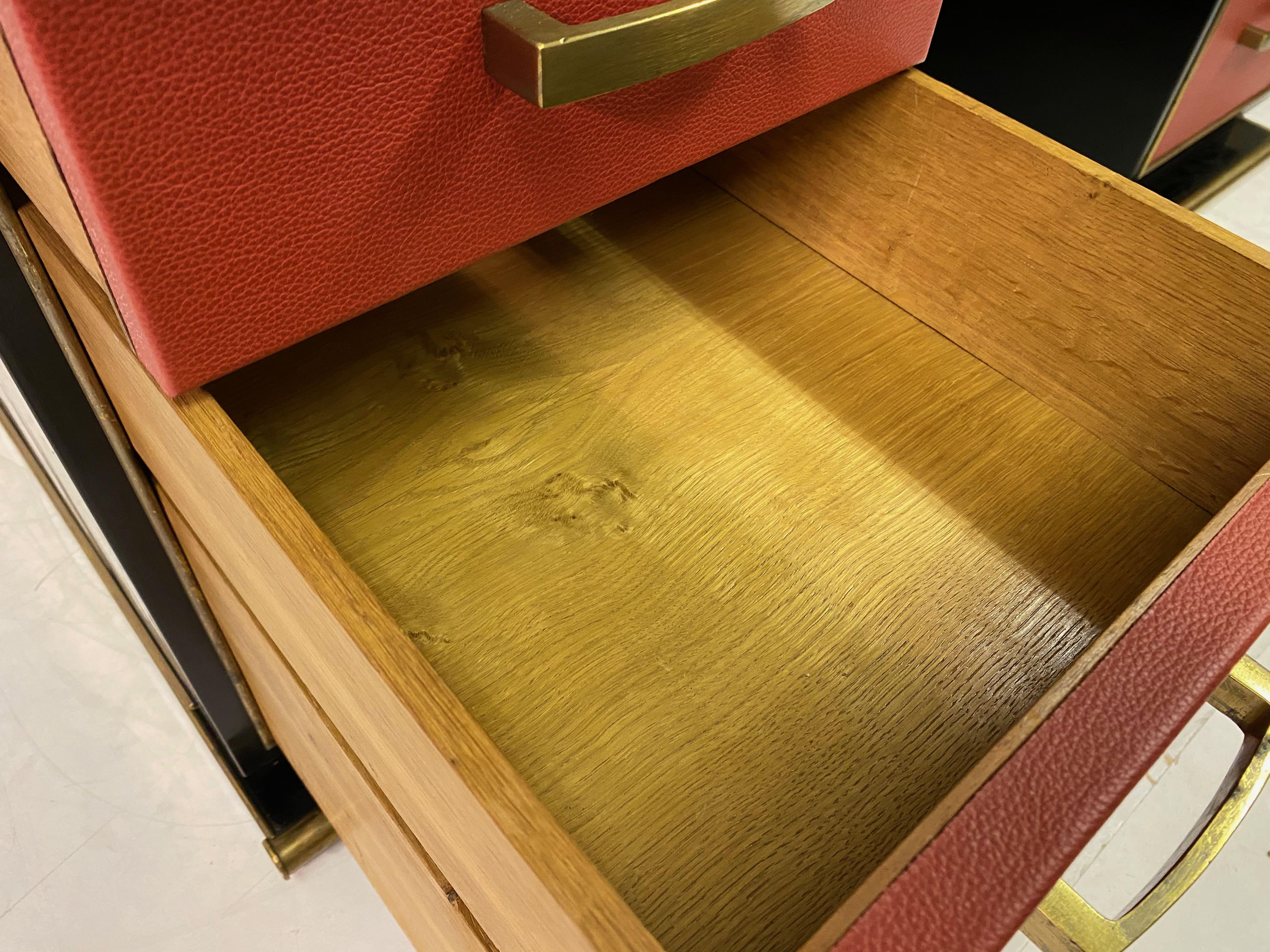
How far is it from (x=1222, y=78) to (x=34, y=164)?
0.92 m

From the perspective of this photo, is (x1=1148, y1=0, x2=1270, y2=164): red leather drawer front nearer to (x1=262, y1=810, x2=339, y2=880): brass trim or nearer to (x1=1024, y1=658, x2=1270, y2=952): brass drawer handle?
(x1=1024, y1=658, x2=1270, y2=952): brass drawer handle

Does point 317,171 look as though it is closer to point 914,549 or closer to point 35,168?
point 35,168

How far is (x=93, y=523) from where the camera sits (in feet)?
2.01

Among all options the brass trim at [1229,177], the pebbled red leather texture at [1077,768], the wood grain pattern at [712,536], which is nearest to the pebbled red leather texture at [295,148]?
the wood grain pattern at [712,536]

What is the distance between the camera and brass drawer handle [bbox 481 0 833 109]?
298 mm

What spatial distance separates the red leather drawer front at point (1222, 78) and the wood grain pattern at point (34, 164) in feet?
2.59

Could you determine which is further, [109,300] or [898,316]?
[898,316]

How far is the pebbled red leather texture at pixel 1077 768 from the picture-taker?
24cm

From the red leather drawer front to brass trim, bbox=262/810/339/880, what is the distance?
2.97ft

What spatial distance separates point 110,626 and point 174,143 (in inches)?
30.9

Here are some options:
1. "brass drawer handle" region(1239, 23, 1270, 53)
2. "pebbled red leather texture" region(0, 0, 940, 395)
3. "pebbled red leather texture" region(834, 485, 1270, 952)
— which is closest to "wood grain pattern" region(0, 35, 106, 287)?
"pebbled red leather texture" region(0, 0, 940, 395)

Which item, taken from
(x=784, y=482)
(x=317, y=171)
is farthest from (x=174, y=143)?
(x=784, y=482)

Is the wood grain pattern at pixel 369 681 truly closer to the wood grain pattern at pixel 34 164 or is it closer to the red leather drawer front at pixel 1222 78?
the wood grain pattern at pixel 34 164

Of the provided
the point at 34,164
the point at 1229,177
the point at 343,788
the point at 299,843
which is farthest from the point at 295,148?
the point at 1229,177
